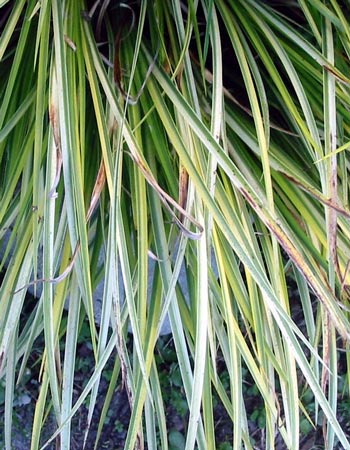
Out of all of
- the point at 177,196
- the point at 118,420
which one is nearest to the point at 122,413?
the point at 118,420

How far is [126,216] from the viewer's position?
0.84 meters

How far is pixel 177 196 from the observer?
0.77 m

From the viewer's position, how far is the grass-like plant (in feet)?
2.22

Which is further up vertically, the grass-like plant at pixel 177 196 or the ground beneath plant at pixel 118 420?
the grass-like plant at pixel 177 196

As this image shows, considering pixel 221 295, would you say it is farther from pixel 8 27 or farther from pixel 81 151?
pixel 8 27

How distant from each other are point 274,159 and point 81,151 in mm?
260

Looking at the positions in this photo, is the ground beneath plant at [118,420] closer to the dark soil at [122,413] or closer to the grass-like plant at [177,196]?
the dark soil at [122,413]

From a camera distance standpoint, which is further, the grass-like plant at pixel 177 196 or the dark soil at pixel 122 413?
the dark soil at pixel 122 413

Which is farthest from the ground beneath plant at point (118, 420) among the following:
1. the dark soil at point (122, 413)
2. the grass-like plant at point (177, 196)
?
the grass-like plant at point (177, 196)

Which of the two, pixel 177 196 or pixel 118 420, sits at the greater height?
pixel 177 196

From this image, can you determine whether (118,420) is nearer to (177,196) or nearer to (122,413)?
(122,413)

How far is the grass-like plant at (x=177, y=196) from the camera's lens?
678mm

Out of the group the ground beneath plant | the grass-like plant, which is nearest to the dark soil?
the ground beneath plant

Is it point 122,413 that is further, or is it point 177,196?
point 122,413
